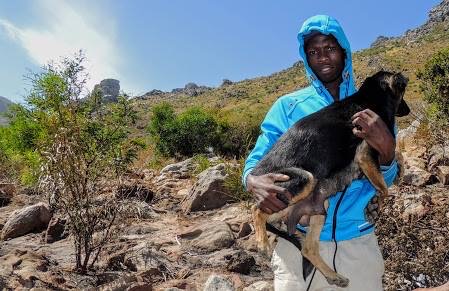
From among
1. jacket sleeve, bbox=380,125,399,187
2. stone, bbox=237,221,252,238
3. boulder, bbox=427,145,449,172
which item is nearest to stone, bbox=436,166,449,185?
boulder, bbox=427,145,449,172

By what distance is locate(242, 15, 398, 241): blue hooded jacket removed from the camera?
2.90 metres

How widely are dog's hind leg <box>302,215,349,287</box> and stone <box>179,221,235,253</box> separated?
4144mm

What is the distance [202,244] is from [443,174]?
394 centimetres

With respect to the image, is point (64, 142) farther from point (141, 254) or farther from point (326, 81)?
point (326, 81)

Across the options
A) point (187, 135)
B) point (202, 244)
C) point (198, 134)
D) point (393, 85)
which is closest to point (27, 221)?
point (202, 244)

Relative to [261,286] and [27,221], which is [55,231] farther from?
[261,286]

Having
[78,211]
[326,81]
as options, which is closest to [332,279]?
[326,81]

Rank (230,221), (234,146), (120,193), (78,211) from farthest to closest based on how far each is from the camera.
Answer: (234,146), (230,221), (120,193), (78,211)

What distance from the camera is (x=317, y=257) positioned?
278cm

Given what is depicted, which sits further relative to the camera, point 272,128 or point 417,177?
point 417,177

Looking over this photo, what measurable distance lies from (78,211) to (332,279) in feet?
14.9

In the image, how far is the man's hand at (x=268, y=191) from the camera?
9.12 feet

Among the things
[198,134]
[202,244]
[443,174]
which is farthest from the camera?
[198,134]

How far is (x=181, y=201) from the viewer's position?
405 inches
